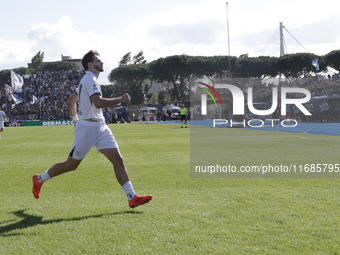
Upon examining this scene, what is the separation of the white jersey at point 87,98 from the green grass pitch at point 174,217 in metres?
1.28

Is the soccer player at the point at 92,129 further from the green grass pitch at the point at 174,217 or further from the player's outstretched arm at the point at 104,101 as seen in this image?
the green grass pitch at the point at 174,217

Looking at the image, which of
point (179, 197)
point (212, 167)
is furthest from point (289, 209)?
point (212, 167)

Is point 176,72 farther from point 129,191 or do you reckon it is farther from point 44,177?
point 129,191

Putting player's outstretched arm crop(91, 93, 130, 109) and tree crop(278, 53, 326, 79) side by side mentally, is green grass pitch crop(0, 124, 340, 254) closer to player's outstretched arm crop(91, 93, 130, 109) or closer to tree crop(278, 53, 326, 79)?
player's outstretched arm crop(91, 93, 130, 109)

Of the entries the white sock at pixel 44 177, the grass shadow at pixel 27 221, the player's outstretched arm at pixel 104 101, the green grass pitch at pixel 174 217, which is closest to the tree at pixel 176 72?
the green grass pitch at pixel 174 217

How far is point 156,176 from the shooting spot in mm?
8266

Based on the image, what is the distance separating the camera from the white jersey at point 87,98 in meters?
5.25

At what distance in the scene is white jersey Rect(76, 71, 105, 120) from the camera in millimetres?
5254

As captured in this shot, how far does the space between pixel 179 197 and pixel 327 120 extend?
30937 millimetres

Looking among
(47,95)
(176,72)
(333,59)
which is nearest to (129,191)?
(47,95)

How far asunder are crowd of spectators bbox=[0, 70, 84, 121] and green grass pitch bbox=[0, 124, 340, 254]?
57932mm

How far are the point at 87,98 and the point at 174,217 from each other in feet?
6.40

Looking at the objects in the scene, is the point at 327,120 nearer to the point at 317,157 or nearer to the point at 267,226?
the point at 317,157

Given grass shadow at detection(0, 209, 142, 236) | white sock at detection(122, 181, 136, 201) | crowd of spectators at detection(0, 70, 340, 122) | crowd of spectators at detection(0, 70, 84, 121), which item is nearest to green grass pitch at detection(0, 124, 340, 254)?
grass shadow at detection(0, 209, 142, 236)
